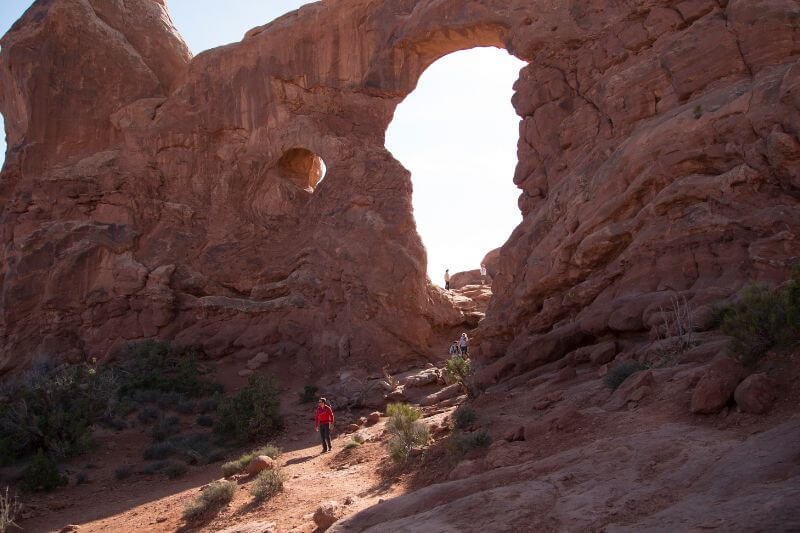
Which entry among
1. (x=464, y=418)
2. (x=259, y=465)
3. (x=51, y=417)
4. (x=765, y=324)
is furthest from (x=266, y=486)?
(x=51, y=417)

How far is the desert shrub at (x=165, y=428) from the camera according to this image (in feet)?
51.6

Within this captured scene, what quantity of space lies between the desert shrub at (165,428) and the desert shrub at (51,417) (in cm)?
150

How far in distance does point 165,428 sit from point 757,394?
14.1m

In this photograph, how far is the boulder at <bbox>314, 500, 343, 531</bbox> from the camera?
309 inches

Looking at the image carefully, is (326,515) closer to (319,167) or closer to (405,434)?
(405,434)

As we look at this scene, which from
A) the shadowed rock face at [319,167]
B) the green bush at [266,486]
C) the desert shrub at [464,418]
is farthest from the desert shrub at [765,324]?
the green bush at [266,486]

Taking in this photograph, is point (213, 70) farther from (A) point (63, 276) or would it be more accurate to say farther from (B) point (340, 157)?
(A) point (63, 276)

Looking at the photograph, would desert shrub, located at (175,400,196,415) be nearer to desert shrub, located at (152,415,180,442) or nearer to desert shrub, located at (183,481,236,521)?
desert shrub, located at (152,415,180,442)

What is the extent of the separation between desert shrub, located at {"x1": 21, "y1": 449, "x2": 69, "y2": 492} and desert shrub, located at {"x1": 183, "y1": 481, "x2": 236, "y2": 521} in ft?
13.5

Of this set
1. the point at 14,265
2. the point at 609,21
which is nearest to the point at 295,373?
the point at 14,265

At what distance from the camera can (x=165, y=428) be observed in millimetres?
16094

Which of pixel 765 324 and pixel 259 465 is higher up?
pixel 765 324

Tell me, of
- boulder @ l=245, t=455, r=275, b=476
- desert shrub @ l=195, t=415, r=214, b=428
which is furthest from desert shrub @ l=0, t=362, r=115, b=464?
boulder @ l=245, t=455, r=275, b=476

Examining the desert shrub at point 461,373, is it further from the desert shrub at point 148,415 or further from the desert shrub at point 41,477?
the desert shrub at point 148,415
